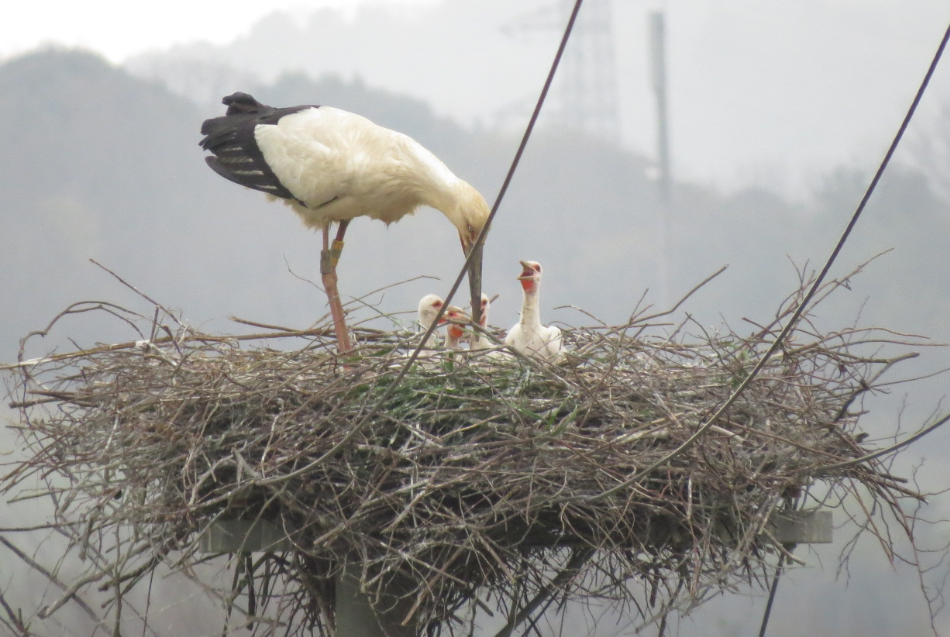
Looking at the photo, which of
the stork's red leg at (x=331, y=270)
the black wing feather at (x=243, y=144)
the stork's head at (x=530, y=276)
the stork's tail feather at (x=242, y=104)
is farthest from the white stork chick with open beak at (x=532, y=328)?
the stork's tail feather at (x=242, y=104)

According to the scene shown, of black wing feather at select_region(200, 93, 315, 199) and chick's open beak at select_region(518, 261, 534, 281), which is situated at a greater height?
black wing feather at select_region(200, 93, 315, 199)

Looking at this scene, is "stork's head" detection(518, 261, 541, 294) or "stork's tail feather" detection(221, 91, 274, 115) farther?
"stork's tail feather" detection(221, 91, 274, 115)

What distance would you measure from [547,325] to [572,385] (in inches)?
28.4

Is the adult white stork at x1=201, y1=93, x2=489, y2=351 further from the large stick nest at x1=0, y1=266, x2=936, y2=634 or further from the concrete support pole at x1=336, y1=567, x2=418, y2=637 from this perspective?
the concrete support pole at x1=336, y1=567, x2=418, y2=637

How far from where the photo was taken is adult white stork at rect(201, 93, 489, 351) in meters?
2.52

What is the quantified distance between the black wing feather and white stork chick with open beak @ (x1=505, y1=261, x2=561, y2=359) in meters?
0.64

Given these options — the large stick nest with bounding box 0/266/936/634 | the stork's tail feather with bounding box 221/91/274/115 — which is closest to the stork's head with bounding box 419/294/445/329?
the large stick nest with bounding box 0/266/936/634

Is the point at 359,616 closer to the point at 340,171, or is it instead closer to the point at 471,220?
the point at 471,220

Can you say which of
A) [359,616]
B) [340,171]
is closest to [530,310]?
[340,171]

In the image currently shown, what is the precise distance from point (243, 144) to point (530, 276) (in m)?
0.83

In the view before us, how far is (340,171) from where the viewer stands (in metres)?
2.53

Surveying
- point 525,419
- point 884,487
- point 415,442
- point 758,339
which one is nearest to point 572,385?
point 525,419

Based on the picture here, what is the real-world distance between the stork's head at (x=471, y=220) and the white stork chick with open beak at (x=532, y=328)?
12cm

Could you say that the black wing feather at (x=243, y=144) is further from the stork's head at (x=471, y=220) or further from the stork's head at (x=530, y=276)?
the stork's head at (x=530, y=276)
